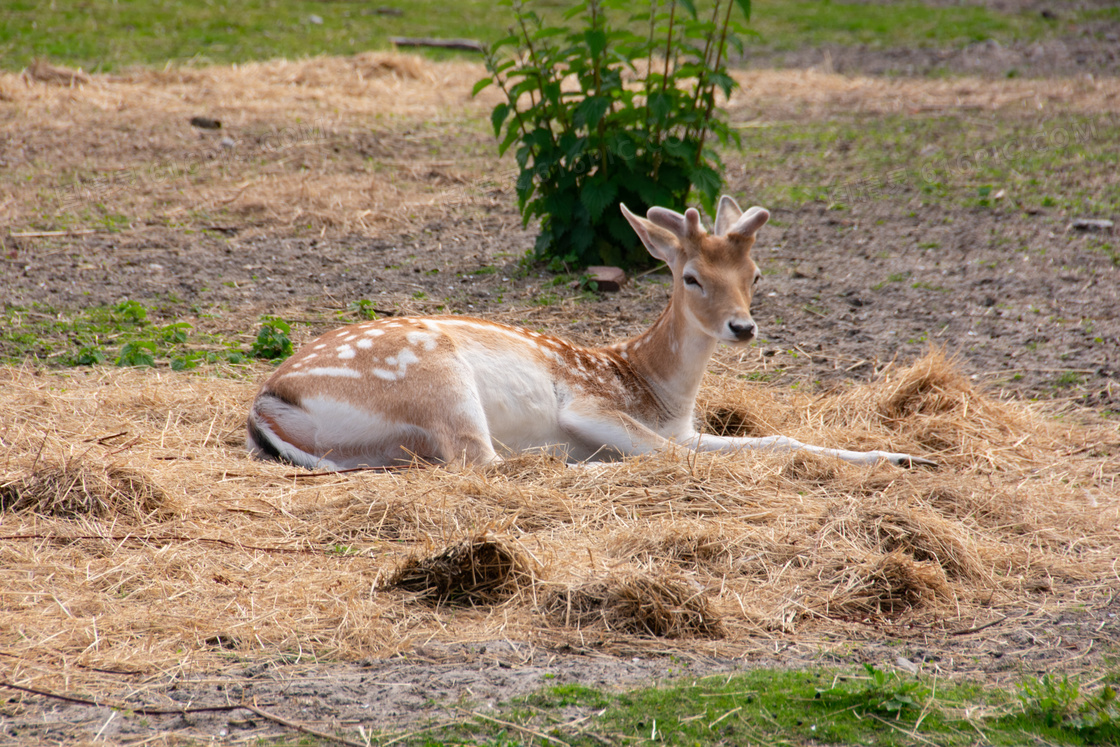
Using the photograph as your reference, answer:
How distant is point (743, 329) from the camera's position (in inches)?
186

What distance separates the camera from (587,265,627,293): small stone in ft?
23.7

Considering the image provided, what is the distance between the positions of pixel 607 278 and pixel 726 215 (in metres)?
1.85

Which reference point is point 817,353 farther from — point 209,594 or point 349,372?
point 209,594

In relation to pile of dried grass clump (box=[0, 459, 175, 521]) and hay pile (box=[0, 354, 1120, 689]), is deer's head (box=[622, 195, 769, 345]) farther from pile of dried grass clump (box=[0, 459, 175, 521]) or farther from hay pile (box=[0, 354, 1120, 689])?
pile of dried grass clump (box=[0, 459, 175, 521])

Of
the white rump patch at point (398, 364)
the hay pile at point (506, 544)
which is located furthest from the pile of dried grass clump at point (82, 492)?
the white rump patch at point (398, 364)

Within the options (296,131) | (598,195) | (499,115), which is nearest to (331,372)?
(499,115)

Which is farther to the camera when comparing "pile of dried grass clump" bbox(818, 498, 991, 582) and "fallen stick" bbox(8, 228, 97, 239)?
"fallen stick" bbox(8, 228, 97, 239)

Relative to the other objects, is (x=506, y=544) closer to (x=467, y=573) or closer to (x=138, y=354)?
(x=467, y=573)

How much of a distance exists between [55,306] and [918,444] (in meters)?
5.22

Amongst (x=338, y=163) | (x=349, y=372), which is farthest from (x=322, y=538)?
(x=338, y=163)

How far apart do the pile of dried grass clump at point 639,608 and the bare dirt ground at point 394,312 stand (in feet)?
0.23

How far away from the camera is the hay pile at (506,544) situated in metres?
3.14

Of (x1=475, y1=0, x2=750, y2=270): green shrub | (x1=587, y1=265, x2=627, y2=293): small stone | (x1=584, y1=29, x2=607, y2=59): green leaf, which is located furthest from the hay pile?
(x1=584, y1=29, x2=607, y2=59): green leaf

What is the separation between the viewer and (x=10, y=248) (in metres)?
7.39
